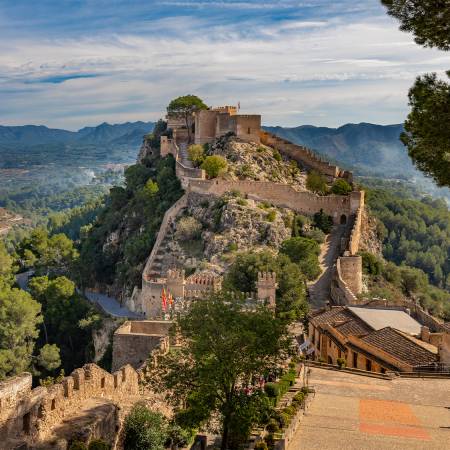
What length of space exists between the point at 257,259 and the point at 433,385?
16.7 metres

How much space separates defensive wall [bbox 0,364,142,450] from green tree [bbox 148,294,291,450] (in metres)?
1.41

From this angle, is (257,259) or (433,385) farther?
(257,259)

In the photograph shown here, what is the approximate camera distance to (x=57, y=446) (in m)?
12.1

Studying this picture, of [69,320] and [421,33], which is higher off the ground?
[421,33]

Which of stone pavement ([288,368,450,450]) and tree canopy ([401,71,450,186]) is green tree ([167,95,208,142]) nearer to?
stone pavement ([288,368,450,450])

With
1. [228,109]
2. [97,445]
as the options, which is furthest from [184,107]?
[97,445]

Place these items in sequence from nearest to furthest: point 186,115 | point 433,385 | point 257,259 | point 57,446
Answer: point 57,446, point 433,385, point 257,259, point 186,115

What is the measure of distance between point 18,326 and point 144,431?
2872cm

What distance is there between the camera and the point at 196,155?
5362 centimetres

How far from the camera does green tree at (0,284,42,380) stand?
39.6 meters

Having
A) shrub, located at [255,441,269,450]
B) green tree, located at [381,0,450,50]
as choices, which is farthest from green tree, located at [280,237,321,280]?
green tree, located at [381,0,450,50]

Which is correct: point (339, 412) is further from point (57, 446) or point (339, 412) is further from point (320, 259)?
point (320, 259)

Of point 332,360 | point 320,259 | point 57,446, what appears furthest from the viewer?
point 320,259

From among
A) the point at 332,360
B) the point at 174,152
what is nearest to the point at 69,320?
the point at 174,152
